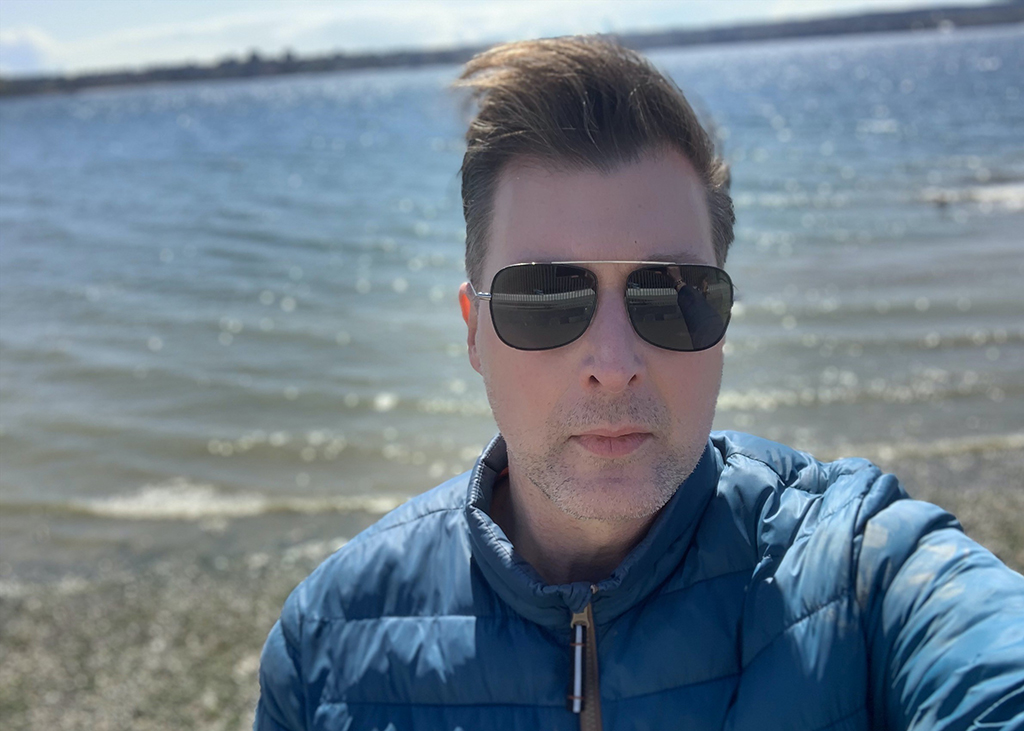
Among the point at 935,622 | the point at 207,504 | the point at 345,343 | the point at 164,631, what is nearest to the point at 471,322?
the point at 935,622

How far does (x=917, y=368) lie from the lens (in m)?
9.33

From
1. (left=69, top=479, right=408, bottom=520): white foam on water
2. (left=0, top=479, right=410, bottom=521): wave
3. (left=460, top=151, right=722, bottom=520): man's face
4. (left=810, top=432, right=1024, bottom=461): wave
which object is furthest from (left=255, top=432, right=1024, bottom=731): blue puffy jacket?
(left=810, top=432, right=1024, bottom=461): wave

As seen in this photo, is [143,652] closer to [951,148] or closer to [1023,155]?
[1023,155]

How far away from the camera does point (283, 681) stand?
6.32ft

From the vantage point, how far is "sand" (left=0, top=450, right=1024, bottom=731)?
14.9 feet

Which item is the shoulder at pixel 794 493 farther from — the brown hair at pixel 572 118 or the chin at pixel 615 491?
the brown hair at pixel 572 118

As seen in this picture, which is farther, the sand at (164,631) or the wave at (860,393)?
the wave at (860,393)

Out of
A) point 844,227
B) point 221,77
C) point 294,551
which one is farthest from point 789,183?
point 221,77

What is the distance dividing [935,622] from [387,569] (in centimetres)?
115

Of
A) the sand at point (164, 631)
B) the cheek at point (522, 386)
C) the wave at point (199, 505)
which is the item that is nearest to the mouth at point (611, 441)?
the cheek at point (522, 386)

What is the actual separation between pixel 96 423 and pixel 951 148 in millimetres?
29370

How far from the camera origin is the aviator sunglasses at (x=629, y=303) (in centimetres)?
190

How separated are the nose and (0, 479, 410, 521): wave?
524cm

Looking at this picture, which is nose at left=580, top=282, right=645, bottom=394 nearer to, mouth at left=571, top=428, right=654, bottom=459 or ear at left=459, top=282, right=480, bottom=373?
mouth at left=571, top=428, right=654, bottom=459
